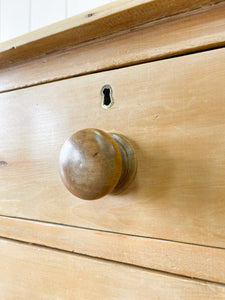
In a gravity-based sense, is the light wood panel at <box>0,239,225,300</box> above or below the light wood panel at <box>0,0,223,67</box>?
below

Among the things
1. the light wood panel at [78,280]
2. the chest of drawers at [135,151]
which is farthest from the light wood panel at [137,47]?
the light wood panel at [78,280]

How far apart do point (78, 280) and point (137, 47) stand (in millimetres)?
272

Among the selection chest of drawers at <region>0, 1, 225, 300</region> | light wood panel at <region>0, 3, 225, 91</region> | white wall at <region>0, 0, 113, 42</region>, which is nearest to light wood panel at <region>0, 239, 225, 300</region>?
chest of drawers at <region>0, 1, 225, 300</region>

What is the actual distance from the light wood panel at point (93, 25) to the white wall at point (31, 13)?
45 cm

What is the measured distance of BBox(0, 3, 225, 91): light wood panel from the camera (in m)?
0.26

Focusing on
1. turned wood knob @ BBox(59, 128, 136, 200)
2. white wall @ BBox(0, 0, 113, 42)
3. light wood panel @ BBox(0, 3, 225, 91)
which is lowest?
turned wood knob @ BBox(59, 128, 136, 200)

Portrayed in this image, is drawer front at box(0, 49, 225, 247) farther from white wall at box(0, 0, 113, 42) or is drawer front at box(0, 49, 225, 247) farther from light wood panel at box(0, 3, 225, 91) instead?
white wall at box(0, 0, 113, 42)

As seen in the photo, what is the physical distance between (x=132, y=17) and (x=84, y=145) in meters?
0.14

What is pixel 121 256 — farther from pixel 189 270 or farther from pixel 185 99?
pixel 185 99

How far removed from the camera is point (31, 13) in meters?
0.82

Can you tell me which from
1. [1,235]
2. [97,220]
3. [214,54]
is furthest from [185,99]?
[1,235]

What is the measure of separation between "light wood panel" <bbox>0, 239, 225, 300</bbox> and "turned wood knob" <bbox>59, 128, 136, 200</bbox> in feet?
0.35

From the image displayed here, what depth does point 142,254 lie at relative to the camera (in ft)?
0.92

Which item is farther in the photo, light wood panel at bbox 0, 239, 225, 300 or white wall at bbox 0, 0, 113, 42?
white wall at bbox 0, 0, 113, 42
